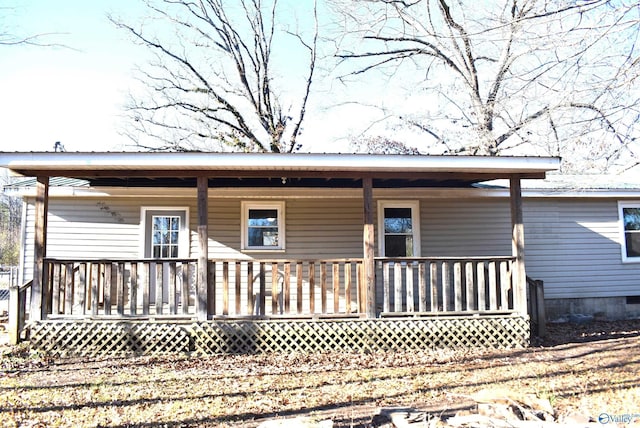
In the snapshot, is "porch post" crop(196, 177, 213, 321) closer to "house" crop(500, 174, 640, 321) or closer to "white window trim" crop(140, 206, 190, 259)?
"white window trim" crop(140, 206, 190, 259)

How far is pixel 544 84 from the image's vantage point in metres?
7.50

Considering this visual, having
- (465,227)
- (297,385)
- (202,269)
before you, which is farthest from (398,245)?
(297,385)

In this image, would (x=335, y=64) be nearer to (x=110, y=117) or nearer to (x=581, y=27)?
(x=110, y=117)

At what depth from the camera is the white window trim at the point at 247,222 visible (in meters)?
9.38

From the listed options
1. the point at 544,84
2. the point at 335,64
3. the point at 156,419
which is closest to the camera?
the point at 156,419

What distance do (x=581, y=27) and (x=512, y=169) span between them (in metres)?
2.07

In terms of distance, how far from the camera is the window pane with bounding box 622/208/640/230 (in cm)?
1026

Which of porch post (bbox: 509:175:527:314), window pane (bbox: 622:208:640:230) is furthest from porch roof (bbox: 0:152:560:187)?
window pane (bbox: 622:208:640:230)

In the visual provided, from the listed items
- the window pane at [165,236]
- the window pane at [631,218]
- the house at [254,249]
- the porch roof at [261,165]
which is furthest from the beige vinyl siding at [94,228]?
the window pane at [631,218]

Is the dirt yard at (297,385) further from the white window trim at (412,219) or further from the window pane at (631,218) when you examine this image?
the window pane at (631,218)

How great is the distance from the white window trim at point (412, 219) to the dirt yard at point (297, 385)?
9.83 ft

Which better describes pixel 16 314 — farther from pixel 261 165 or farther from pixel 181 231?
pixel 261 165

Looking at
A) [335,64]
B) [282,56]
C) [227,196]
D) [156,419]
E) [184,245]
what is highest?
[282,56]

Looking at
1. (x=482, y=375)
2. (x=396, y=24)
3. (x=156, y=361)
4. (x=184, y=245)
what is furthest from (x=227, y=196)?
(x=396, y=24)
